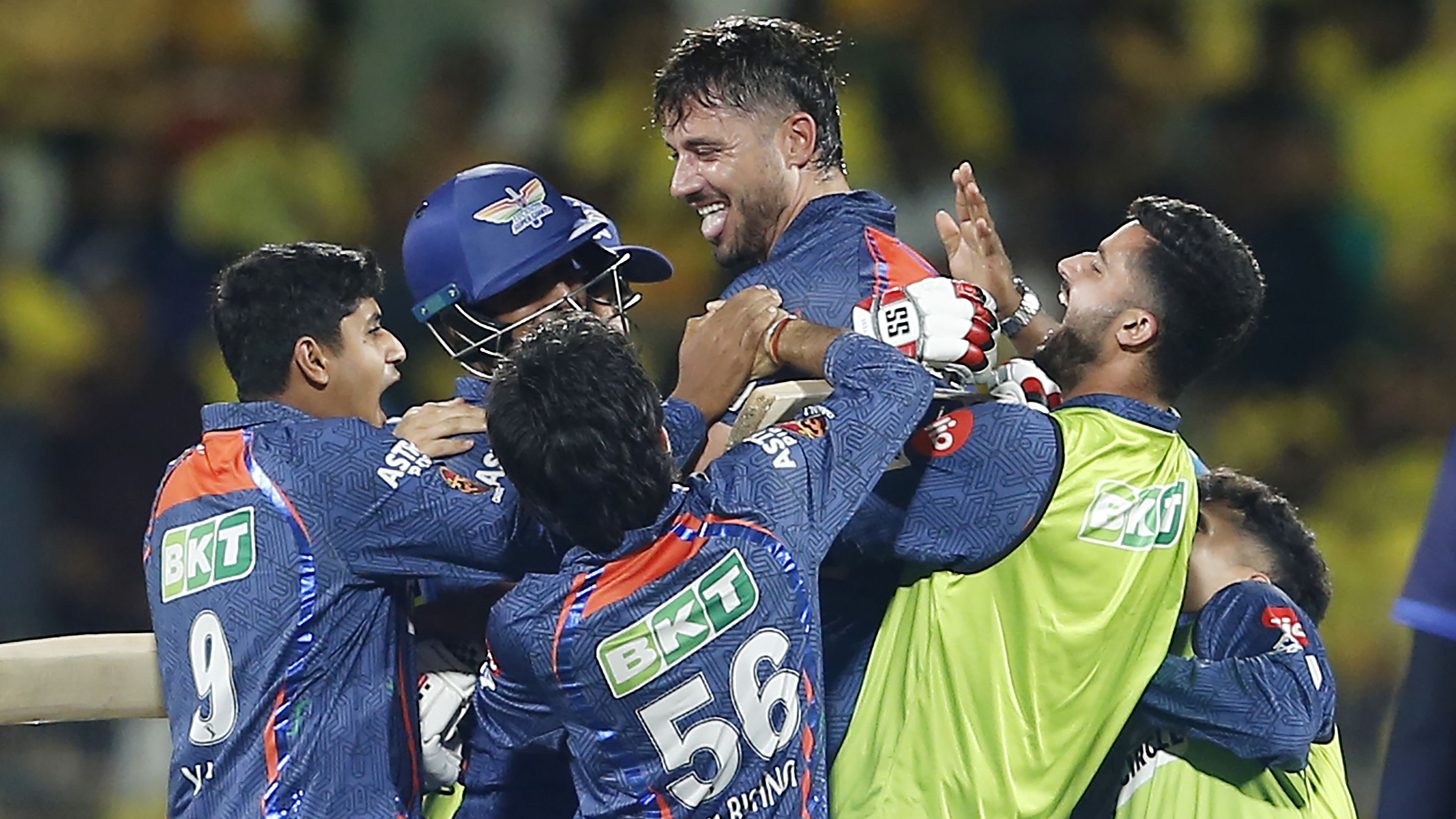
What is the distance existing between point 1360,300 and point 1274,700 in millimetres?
4984

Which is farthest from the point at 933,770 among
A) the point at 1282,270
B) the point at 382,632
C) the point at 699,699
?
the point at 1282,270

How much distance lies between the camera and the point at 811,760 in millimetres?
2969

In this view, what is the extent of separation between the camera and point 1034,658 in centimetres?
323

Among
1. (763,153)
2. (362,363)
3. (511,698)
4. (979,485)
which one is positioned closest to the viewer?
(511,698)

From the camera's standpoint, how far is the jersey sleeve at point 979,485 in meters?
3.18

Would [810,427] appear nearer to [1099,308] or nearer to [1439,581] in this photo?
[1099,308]

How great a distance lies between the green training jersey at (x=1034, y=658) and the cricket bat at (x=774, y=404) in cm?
43

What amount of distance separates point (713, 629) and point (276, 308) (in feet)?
3.63

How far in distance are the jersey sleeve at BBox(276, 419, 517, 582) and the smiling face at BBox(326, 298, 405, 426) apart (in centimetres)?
20

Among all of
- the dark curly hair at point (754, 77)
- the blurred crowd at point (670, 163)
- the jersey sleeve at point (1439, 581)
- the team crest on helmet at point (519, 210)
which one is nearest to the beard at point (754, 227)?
the dark curly hair at point (754, 77)

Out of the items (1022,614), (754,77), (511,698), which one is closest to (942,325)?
(1022,614)

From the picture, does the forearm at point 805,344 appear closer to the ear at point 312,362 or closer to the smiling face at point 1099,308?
the smiling face at point 1099,308

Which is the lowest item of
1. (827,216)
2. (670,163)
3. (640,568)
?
(670,163)

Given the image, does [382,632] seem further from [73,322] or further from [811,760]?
[73,322]
